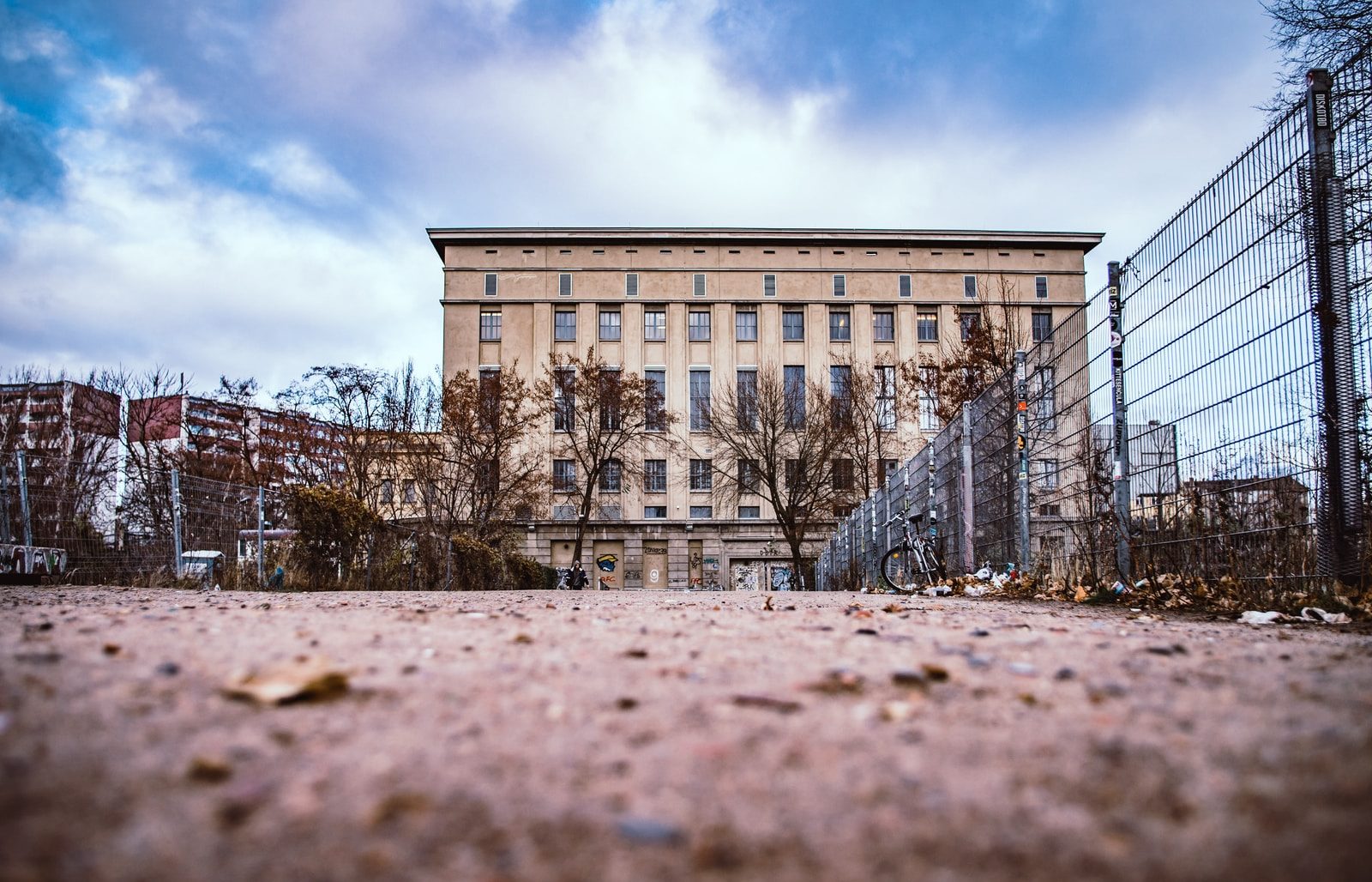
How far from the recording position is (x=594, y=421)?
48.1m

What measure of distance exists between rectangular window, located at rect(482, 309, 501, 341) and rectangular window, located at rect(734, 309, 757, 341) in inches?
558

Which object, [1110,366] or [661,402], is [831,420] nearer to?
[661,402]

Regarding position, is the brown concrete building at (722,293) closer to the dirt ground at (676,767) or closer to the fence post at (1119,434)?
the fence post at (1119,434)

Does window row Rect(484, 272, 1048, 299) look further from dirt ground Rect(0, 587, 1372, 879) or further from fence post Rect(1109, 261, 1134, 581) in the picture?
dirt ground Rect(0, 587, 1372, 879)

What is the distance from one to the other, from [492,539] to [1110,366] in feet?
72.5

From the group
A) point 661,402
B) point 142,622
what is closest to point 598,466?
point 661,402

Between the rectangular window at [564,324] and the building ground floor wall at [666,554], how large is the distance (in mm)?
11927

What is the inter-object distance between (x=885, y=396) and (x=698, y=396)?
61.8ft

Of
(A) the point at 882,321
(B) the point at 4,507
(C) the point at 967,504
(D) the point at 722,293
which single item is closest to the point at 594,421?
(D) the point at 722,293

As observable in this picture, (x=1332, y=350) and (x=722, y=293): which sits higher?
(x=722, y=293)

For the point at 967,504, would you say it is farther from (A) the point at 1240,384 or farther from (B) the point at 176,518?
(B) the point at 176,518

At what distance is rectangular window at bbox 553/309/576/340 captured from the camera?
58969mm

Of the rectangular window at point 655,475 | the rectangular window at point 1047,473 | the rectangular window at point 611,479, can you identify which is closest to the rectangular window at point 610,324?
the rectangular window at point 655,475

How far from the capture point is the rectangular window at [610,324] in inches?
2333
